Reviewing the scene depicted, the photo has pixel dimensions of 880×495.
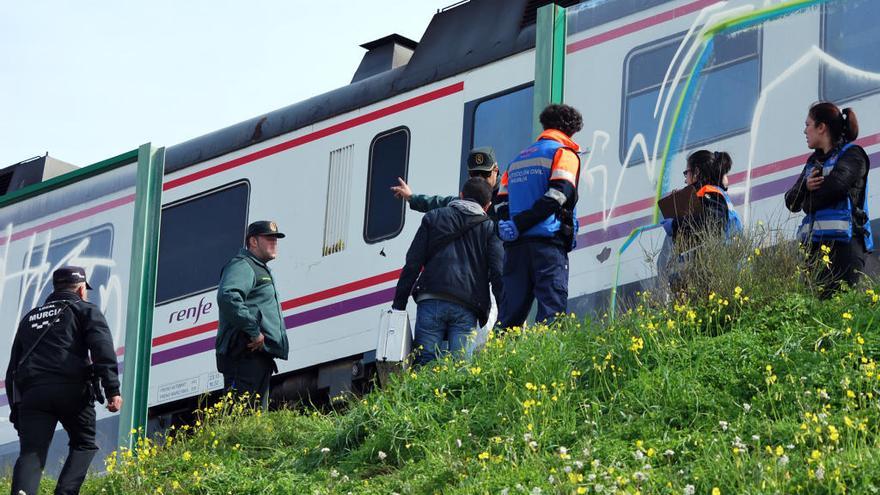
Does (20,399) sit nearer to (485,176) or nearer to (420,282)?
(420,282)

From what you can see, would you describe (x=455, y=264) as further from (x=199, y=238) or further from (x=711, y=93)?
(x=199, y=238)

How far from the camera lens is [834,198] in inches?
348

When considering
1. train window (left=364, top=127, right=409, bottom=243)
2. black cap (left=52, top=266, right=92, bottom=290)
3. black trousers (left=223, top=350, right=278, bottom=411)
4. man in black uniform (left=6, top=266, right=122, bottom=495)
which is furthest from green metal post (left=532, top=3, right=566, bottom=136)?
Answer: man in black uniform (left=6, top=266, right=122, bottom=495)

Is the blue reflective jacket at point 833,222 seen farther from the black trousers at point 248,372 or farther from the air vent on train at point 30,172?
the air vent on train at point 30,172

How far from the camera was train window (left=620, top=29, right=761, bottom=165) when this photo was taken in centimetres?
1028

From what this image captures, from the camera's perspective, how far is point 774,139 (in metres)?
10.0

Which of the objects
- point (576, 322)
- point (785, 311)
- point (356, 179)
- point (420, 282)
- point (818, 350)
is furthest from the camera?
point (356, 179)

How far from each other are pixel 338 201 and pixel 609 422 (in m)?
A: 6.14

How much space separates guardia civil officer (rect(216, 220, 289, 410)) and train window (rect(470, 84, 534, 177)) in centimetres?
232

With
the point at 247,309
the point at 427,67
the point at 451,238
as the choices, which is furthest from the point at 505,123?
the point at 247,309

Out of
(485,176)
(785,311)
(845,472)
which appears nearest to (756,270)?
(785,311)

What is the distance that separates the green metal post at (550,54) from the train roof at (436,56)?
15cm

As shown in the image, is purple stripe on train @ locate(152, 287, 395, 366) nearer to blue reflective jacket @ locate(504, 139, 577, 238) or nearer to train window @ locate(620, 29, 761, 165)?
train window @ locate(620, 29, 761, 165)

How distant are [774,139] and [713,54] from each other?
31.1 inches
